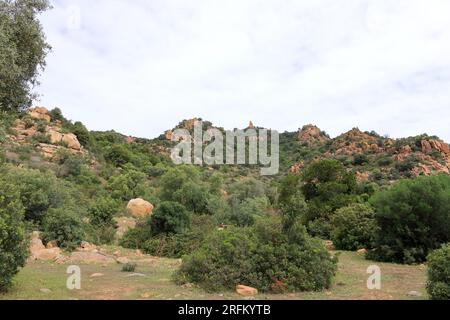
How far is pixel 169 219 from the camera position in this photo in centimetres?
1568

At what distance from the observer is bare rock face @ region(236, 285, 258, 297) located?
26.5 ft

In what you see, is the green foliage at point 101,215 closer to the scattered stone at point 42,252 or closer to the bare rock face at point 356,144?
the scattered stone at point 42,252

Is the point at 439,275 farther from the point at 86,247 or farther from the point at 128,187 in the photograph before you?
the point at 128,187

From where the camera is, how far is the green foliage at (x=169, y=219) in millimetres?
15750

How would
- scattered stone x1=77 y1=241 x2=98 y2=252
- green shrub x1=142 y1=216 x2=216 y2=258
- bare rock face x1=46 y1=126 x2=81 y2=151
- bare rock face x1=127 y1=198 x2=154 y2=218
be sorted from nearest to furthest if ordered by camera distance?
scattered stone x1=77 y1=241 x2=98 y2=252
green shrub x1=142 y1=216 x2=216 y2=258
bare rock face x1=127 y1=198 x2=154 y2=218
bare rock face x1=46 y1=126 x2=81 y2=151

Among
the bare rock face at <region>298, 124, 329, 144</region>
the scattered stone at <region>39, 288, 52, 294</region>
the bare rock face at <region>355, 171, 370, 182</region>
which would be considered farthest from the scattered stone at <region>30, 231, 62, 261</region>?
the bare rock face at <region>298, 124, 329, 144</region>

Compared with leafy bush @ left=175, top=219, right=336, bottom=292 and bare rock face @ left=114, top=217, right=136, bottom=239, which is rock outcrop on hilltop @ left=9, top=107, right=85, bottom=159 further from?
leafy bush @ left=175, top=219, right=336, bottom=292

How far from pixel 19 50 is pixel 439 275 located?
35.8 ft

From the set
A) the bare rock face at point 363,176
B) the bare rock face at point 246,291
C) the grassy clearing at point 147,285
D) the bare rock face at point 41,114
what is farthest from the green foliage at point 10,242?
the bare rock face at point 41,114

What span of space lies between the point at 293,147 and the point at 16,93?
46651 mm

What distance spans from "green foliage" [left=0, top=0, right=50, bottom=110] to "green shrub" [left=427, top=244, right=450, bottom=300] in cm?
983

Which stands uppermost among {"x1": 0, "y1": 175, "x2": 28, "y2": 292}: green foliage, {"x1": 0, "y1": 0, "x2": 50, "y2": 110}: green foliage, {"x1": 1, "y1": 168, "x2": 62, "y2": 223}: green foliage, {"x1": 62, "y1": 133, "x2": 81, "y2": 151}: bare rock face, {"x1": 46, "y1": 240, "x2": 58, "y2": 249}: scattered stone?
{"x1": 62, "y1": 133, "x2": 81, "y2": 151}: bare rock face

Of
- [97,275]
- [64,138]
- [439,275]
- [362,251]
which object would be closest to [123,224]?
[362,251]
